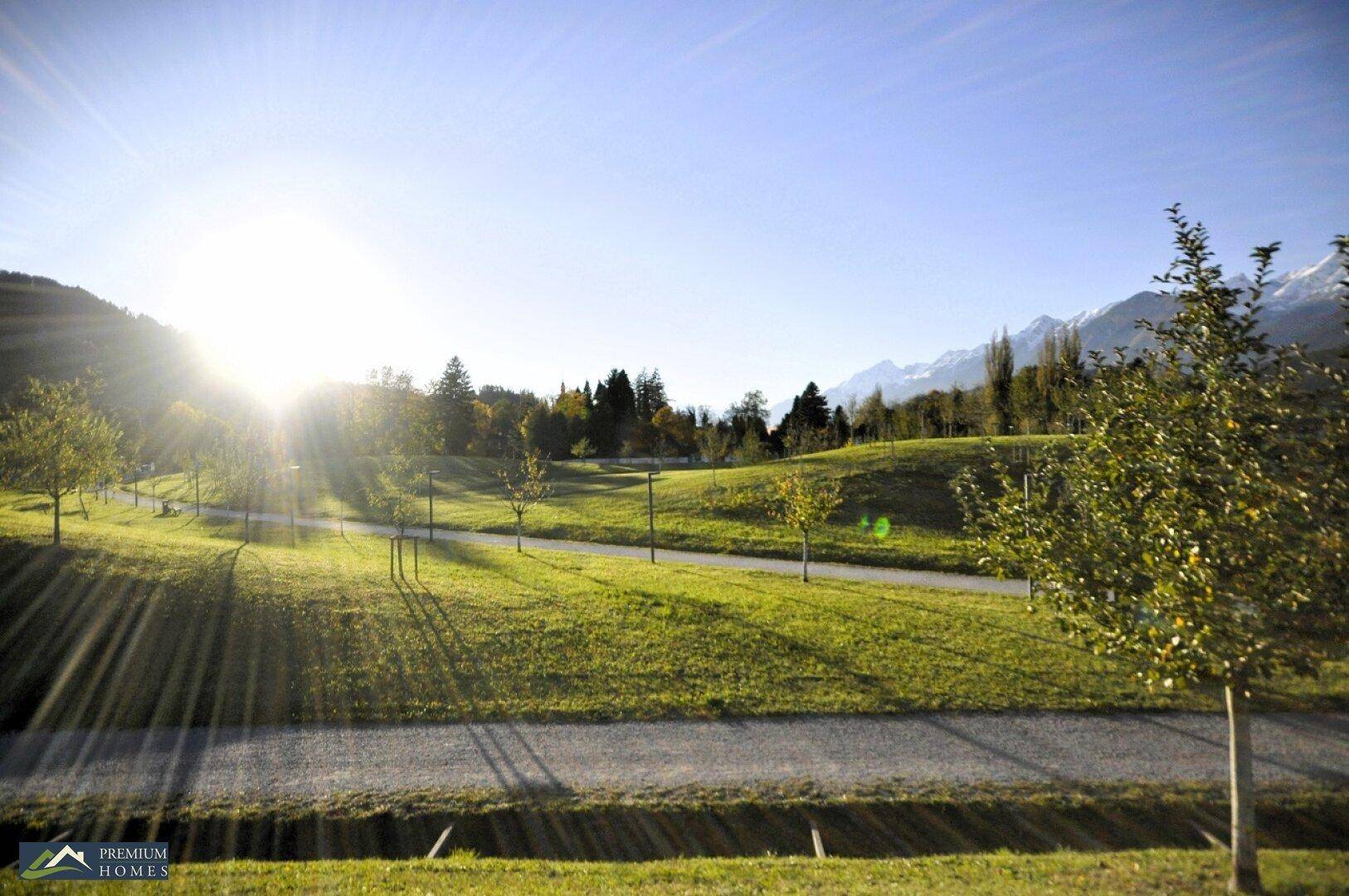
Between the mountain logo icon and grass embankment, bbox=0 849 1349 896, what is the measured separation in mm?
233

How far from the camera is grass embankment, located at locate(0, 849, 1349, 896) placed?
7.55m

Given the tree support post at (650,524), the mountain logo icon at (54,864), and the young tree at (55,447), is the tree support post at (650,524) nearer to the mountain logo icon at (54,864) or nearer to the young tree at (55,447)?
the mountain logo icon at (54,864)

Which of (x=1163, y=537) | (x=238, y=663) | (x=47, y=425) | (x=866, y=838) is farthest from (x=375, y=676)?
(x=47, y=425)

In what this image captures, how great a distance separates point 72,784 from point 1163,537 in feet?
57.3

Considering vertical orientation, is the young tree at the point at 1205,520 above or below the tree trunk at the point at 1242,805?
above

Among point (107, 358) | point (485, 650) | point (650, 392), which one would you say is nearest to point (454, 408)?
point (650, 392)

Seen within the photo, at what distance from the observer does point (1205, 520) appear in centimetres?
711

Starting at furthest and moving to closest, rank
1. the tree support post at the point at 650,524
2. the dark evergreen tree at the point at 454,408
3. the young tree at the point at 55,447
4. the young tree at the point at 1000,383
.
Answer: the dark evergreen tree at the point at 454,408 < the young tree at the point at 1000,383 < the tree support post at the point at 650,524 < the young tree at the point at 55,447

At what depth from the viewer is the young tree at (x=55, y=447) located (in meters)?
23.1

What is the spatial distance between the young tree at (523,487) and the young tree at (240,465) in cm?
1585

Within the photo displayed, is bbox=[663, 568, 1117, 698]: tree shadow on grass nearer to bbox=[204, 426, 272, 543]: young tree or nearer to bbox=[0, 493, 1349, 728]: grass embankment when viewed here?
bbox=[0, 493, 1349, 728]: grass embankment

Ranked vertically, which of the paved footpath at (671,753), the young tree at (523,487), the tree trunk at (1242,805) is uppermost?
the young tree at (523,487)

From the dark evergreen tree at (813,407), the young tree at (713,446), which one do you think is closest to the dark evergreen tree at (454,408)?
the young tree at (713,446)

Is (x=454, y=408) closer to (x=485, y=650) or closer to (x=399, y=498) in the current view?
(x=399, y=498)
